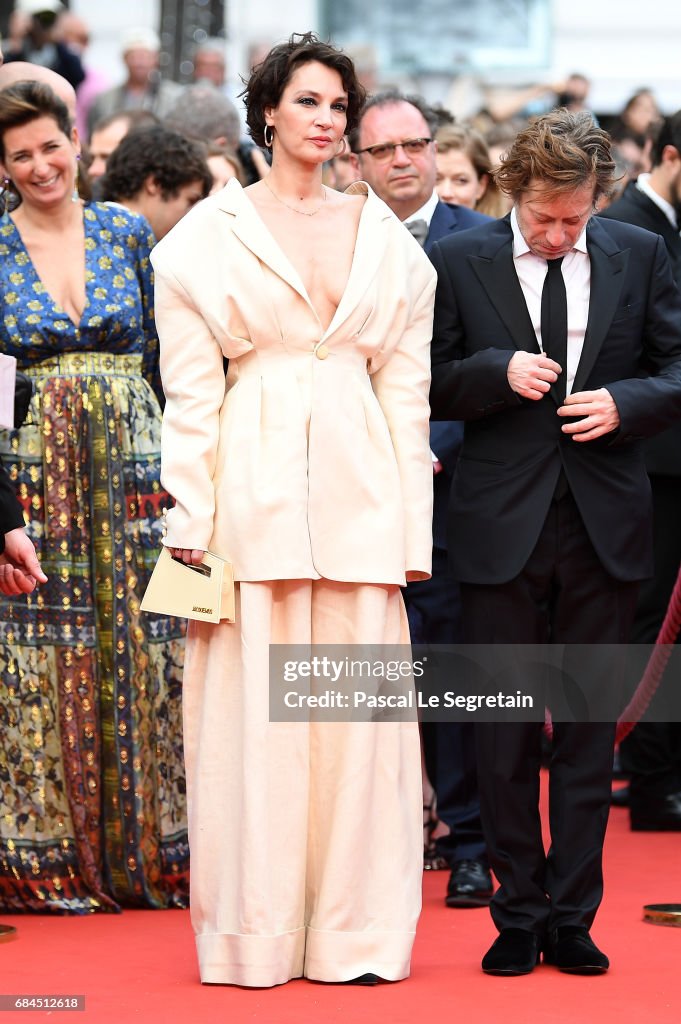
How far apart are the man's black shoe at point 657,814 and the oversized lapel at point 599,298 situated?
90.5 inches

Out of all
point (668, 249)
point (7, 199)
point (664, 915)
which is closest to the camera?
point (664, 915)

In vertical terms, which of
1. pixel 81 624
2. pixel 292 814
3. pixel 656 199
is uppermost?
pixel 656 199

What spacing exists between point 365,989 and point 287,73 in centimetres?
222

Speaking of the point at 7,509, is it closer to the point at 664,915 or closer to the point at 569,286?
the point at 569,286

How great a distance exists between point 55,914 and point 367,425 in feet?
6.00

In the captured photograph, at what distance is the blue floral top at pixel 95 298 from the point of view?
17.8 feet

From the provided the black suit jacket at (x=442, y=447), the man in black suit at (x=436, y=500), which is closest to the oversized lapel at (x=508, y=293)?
the man in black suit at (x=436, y=500)

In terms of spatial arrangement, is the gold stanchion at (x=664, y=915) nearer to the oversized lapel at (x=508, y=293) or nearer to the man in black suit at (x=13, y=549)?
the oversized lapel at (x=508, y=293)

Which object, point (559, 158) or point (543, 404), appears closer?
point (559, 158)

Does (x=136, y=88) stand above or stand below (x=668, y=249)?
above

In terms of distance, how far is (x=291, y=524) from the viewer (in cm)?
457

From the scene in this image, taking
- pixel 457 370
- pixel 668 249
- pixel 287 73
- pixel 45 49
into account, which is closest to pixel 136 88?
pixel 45 49

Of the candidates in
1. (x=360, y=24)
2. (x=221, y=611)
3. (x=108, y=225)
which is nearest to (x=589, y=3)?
(x=360, y=24)

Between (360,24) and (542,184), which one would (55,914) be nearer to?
(542,184)
